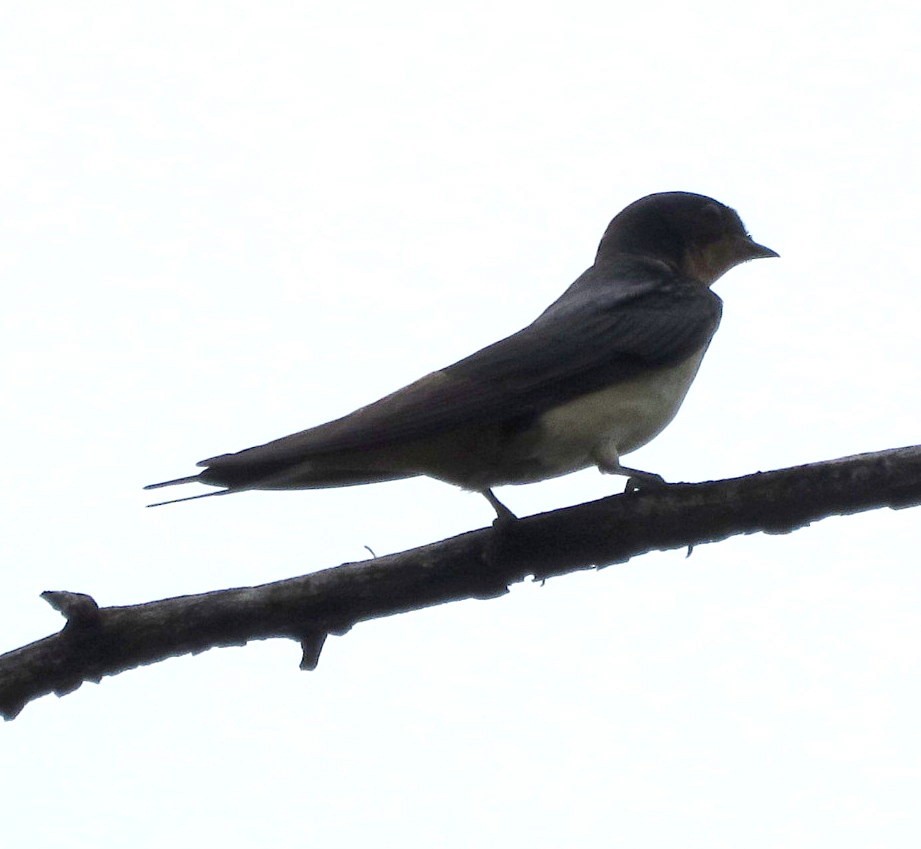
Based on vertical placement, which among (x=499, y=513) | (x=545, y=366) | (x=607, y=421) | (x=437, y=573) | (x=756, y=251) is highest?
(x=756, y=251)

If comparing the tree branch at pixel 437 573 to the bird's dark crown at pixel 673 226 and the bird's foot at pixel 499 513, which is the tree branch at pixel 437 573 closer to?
the bird's foot at pixel 499 513

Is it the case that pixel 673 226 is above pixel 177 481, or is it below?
above

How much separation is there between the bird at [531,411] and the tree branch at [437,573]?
0.36 meters

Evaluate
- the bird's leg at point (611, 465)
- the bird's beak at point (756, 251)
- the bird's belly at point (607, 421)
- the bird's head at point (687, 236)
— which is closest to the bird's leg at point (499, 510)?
the bird's belly at point (607, 421)

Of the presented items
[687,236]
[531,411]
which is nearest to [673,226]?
[687,236]

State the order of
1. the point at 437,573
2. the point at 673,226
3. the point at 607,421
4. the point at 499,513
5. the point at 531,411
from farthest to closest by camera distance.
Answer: the point at 673,226 → the point at 607,421 → the point at 531,411 → the point at 499,513 → the point at 437,573

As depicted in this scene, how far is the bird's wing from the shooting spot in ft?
14.3

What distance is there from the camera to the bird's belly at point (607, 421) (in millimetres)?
4832

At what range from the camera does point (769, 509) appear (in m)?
3.74

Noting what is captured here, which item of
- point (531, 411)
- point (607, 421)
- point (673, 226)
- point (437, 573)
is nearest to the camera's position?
point (437, 573)

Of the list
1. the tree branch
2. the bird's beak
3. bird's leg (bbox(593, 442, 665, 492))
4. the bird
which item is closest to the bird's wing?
the bird

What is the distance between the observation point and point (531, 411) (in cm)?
480

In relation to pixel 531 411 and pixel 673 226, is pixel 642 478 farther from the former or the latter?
pixel 673 226

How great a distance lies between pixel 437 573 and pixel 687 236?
11.7ft
